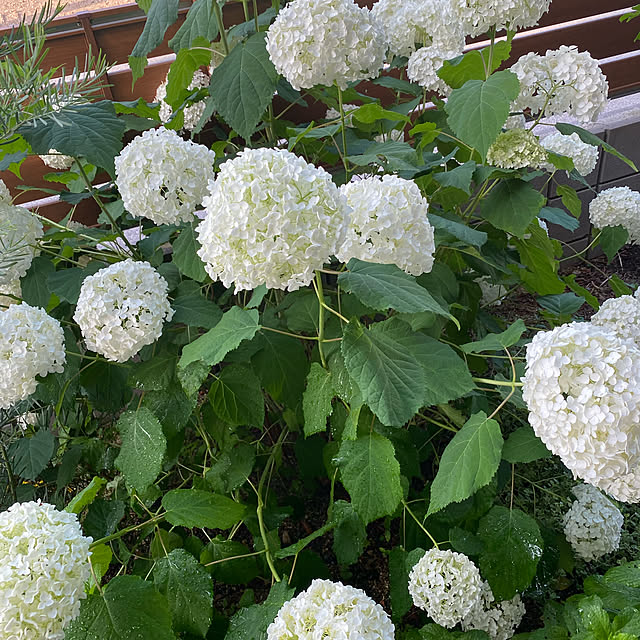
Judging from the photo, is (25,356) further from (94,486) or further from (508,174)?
(508,174)

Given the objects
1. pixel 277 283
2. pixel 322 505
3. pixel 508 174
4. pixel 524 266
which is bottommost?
pixel 322 505

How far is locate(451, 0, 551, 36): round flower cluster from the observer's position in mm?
1215

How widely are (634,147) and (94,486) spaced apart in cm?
306

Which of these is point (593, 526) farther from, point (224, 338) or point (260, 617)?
point (224, 338)

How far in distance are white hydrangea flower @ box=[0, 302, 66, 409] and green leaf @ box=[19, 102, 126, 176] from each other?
298 millimetres

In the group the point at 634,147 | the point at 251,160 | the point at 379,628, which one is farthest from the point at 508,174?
the point at 634,147

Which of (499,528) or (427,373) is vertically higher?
(427,373)

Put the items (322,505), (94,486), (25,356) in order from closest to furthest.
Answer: (94,486) → (25,356) → (322,505)

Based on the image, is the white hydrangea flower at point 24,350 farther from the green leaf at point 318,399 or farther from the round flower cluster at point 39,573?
the green leaf at point 318,399

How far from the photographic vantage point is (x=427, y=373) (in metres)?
0.95

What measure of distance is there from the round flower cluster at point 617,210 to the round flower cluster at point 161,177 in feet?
5.53

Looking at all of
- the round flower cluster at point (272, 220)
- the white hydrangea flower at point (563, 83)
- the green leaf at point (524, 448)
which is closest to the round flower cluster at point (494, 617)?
the green leaf at point (524, 448)

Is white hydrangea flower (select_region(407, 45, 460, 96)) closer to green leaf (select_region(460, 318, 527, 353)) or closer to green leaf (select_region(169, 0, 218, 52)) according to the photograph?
green leaf (select_region(169, 0, 218, 52))

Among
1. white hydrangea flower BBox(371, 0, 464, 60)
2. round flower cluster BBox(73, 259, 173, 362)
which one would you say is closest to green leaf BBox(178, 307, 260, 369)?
round flower cluster BBox(73, 259, 173, 362)
